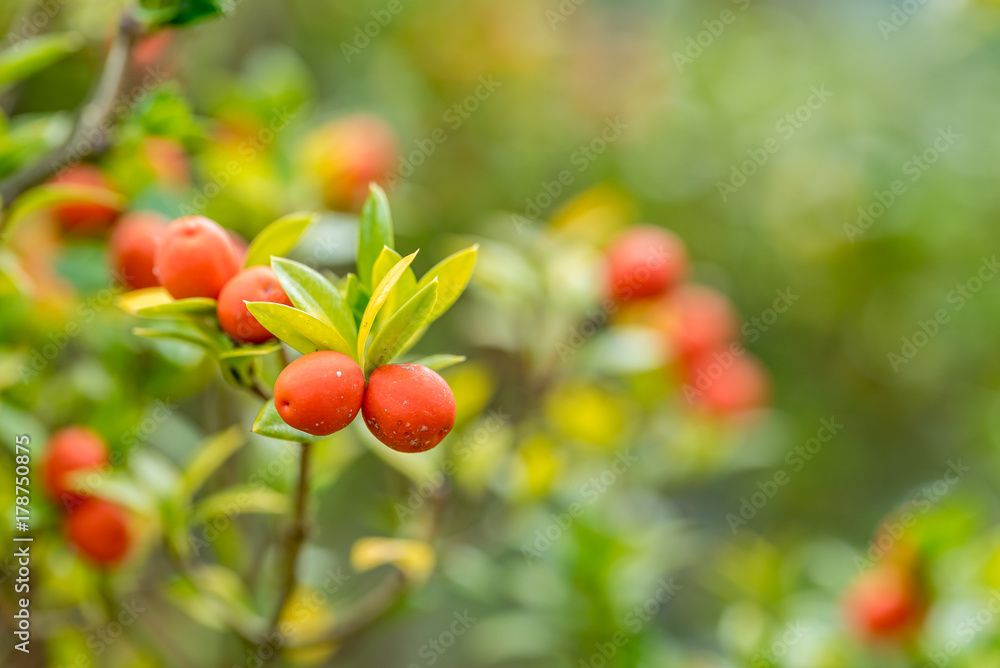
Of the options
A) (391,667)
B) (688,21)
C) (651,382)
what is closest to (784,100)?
(688,21)

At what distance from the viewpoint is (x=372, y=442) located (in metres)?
0.86

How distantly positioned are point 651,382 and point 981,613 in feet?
1.66

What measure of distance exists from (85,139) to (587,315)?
57cm

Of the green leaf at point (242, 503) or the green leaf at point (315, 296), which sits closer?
the green leaf at point (315, 296)

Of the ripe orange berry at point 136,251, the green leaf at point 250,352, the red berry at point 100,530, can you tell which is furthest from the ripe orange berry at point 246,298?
the red berry at point 100,530

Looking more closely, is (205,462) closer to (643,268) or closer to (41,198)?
(41,198)

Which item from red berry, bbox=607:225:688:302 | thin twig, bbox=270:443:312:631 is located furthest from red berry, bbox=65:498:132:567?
red berry, bbox=607:225:688:302

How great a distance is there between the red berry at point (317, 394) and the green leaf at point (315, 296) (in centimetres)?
4

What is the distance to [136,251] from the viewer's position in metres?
0.77

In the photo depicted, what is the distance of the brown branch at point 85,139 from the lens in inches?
29.2

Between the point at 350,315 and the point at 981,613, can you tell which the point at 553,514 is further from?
the point at 350,315

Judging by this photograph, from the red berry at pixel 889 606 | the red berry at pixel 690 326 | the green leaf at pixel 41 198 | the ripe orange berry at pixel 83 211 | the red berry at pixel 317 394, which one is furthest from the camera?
the red berry at pixel 690 326

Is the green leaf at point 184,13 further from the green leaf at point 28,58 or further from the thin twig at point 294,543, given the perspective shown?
the thin twig at point 294,543

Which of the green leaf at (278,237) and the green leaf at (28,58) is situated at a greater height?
the green leaf at (278,237)
